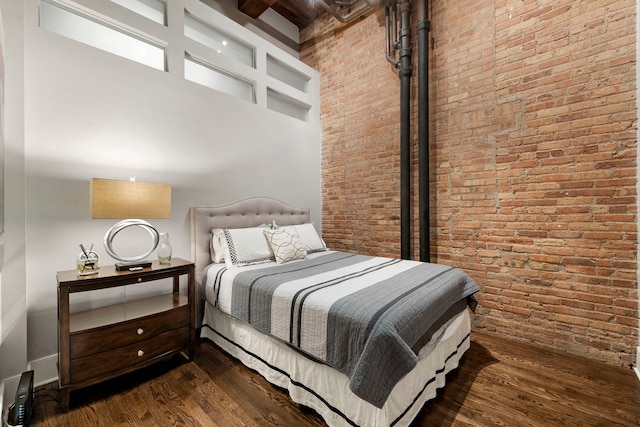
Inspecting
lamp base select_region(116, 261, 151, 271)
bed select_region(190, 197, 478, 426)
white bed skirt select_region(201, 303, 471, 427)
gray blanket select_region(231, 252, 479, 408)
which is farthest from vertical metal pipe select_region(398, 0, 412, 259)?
lamp base select_region(116, 261, 151, 271)

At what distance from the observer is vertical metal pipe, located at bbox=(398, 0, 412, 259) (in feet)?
10.4

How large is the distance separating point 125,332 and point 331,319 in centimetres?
141

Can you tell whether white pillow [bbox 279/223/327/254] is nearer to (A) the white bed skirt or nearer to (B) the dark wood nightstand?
(A) the white bed skirt

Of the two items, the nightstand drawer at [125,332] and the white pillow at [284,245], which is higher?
the white pillow at [284,245]

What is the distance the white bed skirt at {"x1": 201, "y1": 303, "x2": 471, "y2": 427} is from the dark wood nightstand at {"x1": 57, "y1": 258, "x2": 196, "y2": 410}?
0.40m

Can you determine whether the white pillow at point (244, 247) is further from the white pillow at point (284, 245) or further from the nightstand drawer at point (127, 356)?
the nightstand drawer at point (127, 356)

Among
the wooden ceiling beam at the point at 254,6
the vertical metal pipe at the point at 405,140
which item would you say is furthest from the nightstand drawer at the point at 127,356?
the wooden ceiling beam at the point at 254,6

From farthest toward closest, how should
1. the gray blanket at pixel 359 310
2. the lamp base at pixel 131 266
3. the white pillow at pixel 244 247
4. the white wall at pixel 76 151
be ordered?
the white pillow at pixel 244 247 < the lamp base at pixel 131 266 < the white wall at pixel 76 151 < the gray blanket at pixel 359 310

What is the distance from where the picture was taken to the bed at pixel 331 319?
4.50 ft

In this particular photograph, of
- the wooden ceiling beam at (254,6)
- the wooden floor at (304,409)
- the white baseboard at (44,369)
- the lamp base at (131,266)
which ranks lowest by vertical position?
the wooden floor at (304,409)

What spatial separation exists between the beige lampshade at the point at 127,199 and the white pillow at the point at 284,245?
964 mm

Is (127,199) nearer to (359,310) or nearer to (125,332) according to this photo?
(125,332)

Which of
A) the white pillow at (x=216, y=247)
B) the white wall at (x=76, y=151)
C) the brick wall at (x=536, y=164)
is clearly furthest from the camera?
the white pillow at (x=216, y=247)

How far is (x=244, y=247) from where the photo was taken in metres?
2.64
